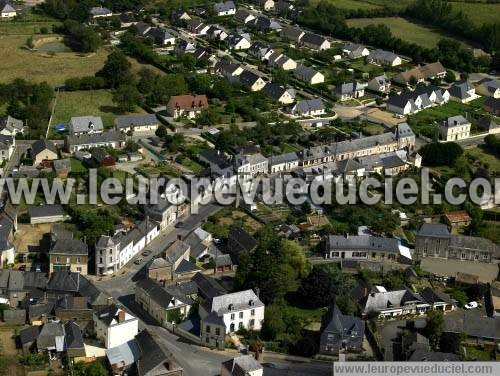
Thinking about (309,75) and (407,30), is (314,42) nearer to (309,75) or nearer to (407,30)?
(309,75)

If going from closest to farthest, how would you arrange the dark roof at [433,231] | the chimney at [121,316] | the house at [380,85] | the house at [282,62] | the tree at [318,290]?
the chimney at [121,316]
the tree at [318,290]
the dark roof at [433,231]
the house at [380,85]
the house at [282,62]

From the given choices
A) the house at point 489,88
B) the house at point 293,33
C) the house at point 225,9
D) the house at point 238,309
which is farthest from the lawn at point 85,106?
the house at point 225,9

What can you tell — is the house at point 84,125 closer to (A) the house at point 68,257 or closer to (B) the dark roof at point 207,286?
(A) the house at point 68,257

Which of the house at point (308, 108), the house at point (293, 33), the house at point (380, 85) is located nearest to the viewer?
the house at point (308, 108)

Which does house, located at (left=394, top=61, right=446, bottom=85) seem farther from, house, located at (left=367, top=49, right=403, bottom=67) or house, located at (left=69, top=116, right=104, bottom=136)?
house, located at (left=69, top=116, right=104, bottom=136)

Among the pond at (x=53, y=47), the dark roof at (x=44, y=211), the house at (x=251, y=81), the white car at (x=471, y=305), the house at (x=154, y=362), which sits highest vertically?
the house at (x=154, y=362)

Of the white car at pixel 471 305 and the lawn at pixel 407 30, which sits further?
the lawn at pixel 407 30

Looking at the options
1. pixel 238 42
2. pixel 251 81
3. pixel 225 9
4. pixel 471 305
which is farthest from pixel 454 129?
pixel 225 9

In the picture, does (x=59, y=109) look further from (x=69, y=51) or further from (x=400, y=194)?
(x=400, y=194)
